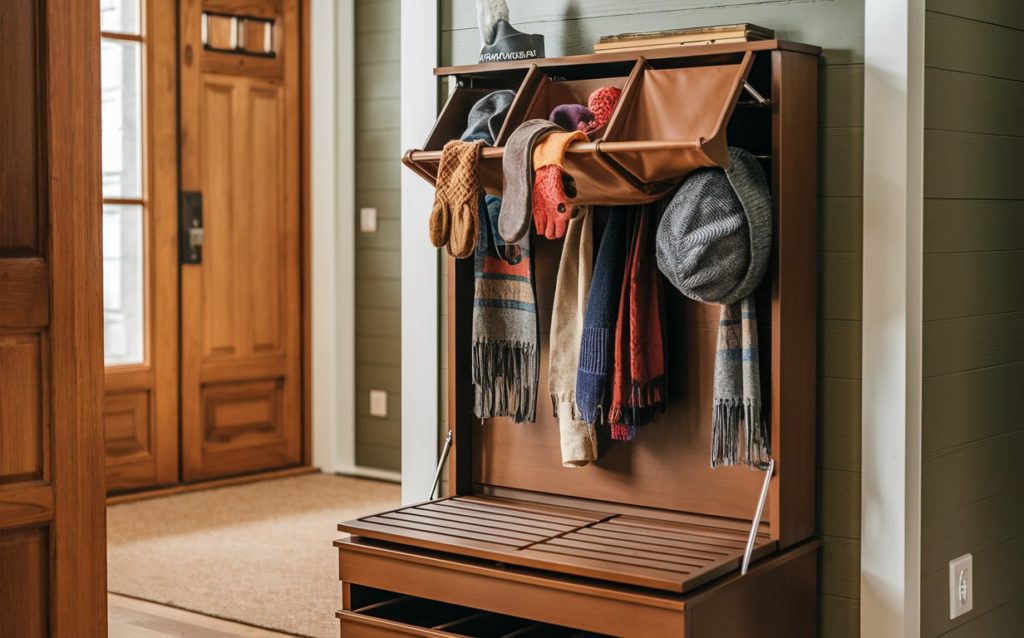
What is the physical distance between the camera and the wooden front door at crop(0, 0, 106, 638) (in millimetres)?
2354

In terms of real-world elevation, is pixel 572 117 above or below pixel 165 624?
above

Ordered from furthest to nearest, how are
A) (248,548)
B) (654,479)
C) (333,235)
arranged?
(333,235) < (248,548) < (654,479)

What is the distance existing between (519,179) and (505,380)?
20.2 inches

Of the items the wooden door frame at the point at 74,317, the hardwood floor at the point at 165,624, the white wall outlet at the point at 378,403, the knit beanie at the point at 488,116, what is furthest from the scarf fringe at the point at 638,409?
the white wall outlet at the point at 378,403

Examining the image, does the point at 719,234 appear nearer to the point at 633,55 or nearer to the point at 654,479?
the point at 633,55

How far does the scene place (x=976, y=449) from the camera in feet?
9.14

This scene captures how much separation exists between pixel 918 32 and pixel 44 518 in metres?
1.83

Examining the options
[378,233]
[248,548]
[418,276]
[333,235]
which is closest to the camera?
[418,276]

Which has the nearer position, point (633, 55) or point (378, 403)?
point (633, 55)

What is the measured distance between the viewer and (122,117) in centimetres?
502

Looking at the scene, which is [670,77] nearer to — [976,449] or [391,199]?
[976,449]

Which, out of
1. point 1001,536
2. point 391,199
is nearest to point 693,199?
point 1001,536

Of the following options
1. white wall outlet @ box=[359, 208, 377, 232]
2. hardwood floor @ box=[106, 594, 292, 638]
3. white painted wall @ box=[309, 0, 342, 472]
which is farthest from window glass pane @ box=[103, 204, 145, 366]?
hardwood floor @ box=[106, 594, 292, 638]

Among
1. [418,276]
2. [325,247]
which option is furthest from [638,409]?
[325,247]
